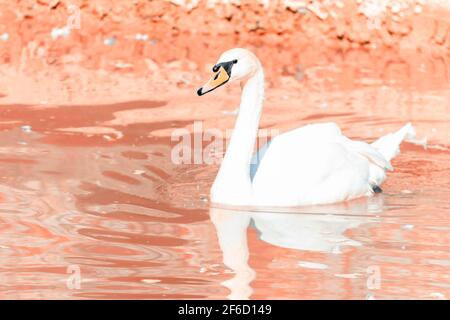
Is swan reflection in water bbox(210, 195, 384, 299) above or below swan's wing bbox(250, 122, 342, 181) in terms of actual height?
below

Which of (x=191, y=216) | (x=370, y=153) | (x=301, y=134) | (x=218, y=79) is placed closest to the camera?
(x=191, y=216)

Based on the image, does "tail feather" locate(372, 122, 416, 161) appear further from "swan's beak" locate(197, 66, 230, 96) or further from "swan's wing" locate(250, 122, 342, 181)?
"swan's beak" locate(197, 66, 230, 96)

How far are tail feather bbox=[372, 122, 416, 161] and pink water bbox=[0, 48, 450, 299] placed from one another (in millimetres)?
207

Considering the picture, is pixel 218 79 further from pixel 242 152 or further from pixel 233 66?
pixel 242 152

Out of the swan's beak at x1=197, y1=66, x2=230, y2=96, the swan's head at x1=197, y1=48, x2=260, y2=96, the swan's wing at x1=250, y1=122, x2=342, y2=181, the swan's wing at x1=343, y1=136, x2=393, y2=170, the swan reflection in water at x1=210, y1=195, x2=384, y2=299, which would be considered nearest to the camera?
the swan reflection in water at x1=210, y1=195, x2=384, y2=299

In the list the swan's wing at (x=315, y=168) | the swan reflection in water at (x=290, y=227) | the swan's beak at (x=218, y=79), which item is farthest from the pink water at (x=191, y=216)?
the swan's beak at (x=218, y=79)

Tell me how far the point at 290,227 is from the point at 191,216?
0.71 metres

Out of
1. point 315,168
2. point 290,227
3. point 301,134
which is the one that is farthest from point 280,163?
point 290,227

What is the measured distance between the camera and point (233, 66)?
30.4 ft

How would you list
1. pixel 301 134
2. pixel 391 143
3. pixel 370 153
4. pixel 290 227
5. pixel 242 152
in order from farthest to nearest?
1. pixel 391 143
2. pixel 370 153
3. pixel 301 134
4. pixel 242 152
5. pixel 290 227

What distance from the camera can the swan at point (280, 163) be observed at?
9.21 m

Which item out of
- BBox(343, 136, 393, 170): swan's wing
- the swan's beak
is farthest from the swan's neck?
BBox(343, 136, 393, 170): swan's wing

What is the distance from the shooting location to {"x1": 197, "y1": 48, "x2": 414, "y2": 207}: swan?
9.21m
